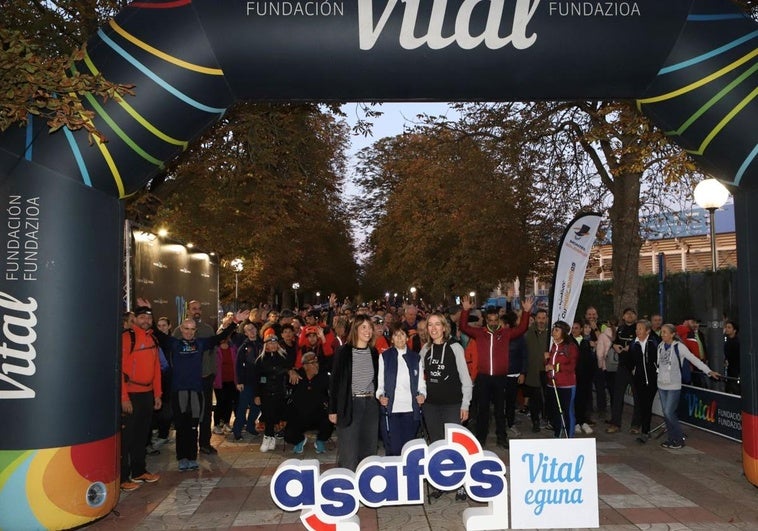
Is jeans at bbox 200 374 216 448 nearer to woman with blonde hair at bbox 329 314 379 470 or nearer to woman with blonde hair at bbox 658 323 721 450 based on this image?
woman with blonde hair at bbox 329 314 379 470

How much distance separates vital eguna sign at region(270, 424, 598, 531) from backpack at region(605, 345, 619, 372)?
7.22m

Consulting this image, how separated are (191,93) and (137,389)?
11.9 ft

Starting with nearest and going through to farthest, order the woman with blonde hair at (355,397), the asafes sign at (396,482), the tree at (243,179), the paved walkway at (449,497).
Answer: the asafes sign at (396,482)
the paved walkway at (449,497)
the woman with blonde hair at (355,397)
the tree at (243,179)

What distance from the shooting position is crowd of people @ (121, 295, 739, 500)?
8180 millimetres

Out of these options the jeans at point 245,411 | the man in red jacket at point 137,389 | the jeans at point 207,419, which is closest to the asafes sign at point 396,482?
the man in red jacket at point 137,389

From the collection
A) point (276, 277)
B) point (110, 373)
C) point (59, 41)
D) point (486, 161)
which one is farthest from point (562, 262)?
point (276, 277)

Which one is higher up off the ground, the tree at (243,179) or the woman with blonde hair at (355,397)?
the tree at (243,179)

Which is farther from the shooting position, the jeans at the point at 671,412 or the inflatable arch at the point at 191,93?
the jeans at the point at 671,412

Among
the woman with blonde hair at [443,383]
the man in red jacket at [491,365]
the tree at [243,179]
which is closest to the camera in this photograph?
the woman with blonde hair at [443,383]

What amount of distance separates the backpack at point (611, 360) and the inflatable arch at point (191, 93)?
624 cm

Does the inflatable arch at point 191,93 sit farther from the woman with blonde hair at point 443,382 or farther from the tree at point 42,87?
the woman with blonde hair at point 443,382

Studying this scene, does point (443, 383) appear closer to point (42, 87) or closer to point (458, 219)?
point (42, 87)

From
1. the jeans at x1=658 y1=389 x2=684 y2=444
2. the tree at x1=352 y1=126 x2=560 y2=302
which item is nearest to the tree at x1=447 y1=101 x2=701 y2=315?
the tree at x1=352 y1=126 x2=560 y2=302

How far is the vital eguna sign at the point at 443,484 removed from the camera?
6.18 metres
